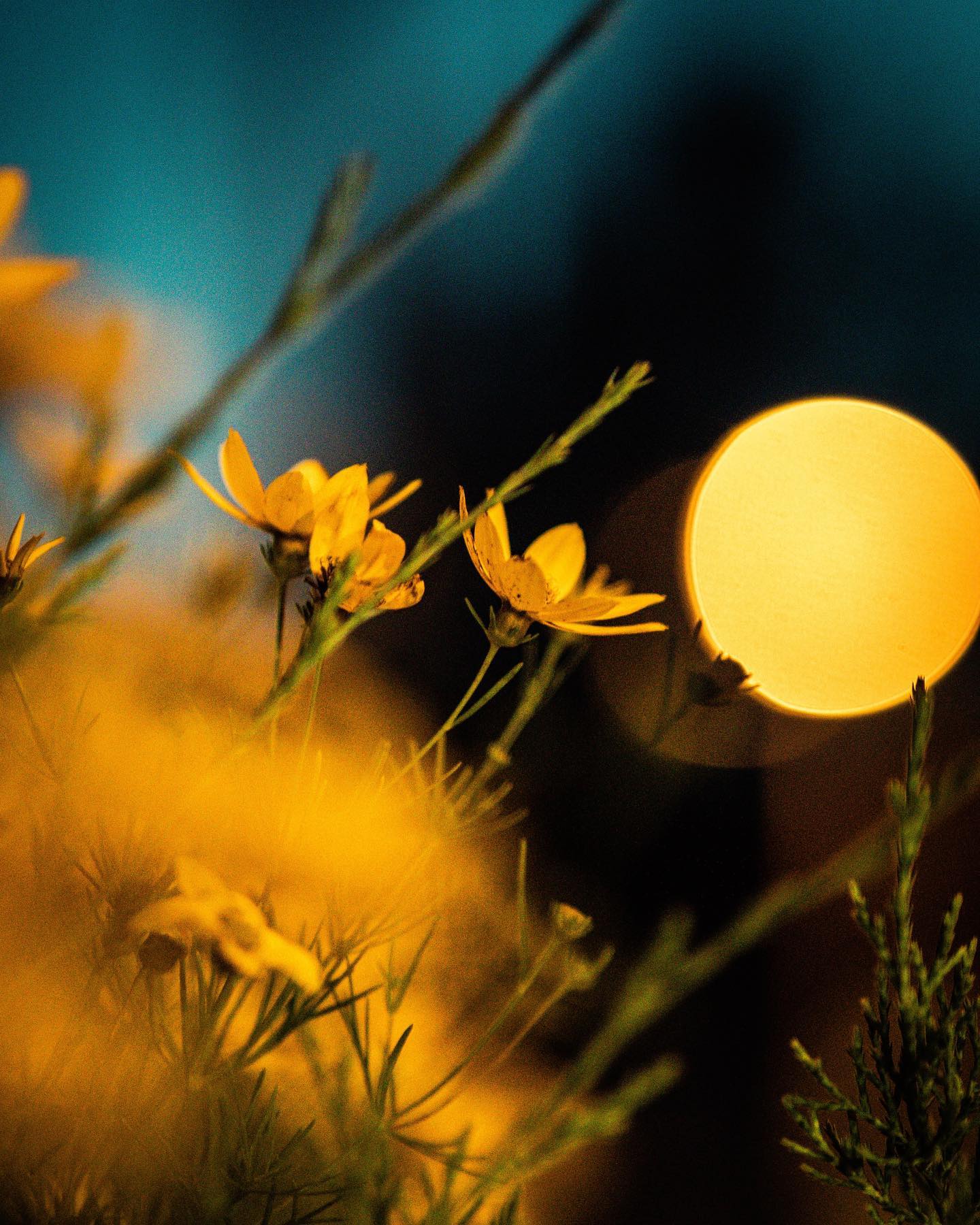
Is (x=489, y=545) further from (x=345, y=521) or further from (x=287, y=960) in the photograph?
(x=287, y=960)

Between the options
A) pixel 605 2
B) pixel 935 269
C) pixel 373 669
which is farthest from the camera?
pixel 935 269

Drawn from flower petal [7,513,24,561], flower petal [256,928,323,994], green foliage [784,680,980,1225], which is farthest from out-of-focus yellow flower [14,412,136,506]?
green foliage [784,680,980,1225]

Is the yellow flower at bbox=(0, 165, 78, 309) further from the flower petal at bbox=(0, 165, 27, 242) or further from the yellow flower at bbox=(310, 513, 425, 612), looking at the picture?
the yellow flower at bbox=(310, 513, 425, 612)

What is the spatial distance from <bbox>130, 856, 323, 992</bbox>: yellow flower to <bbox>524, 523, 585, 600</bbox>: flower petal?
19cm

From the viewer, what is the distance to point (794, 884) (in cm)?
16

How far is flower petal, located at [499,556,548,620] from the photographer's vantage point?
36 cm

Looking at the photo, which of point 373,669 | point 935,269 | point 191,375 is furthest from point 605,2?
point 935,269

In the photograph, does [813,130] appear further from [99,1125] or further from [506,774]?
[99,1125]

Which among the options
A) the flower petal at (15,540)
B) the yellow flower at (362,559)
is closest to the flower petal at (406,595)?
the yellow flower at (362,559)

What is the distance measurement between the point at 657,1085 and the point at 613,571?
233cm

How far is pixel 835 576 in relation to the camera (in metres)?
0.62

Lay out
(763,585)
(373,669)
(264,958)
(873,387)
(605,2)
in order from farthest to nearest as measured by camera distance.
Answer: (873,387), (373,669), (763,585), (264,958), (605,2)

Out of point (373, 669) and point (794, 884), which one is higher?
point (373, 669)

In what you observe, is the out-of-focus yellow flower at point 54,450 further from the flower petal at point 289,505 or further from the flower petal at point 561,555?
the flower petal at point 561,555
